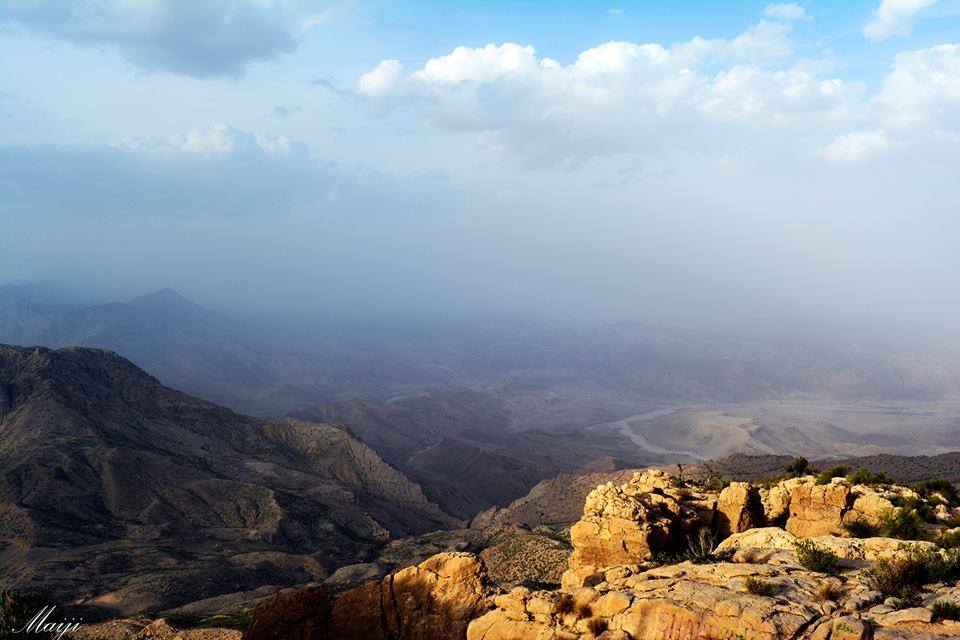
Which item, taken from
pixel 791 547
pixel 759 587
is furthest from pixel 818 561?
pixel 791 547

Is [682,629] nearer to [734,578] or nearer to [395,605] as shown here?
[734,578]

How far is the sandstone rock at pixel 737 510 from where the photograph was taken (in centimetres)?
2212

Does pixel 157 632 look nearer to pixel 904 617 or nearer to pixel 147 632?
pixel 147 632

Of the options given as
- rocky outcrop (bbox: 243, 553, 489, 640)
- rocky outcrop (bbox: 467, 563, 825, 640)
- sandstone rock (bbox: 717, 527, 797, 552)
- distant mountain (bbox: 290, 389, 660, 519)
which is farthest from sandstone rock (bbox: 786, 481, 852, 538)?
distant mountain (bbox: 290, 389, 660, 519)

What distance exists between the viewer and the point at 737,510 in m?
22.3

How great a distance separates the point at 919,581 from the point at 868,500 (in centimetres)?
1188

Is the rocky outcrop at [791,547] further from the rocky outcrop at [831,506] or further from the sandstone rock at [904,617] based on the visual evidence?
the sandstone rock at [904,617]

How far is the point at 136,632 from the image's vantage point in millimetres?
26188

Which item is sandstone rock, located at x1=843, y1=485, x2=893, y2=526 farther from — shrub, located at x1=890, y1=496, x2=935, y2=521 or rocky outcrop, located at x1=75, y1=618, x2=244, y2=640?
rocky outcrop, located at x1=75, y1=618, x2=244, y2=640

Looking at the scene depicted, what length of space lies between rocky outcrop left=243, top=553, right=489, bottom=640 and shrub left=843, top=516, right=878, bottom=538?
15278mm

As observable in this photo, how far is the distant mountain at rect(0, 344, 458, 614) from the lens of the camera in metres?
47.7

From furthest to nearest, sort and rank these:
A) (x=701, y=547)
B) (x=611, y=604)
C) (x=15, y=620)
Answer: (x=15, y=620) → (x=701, y=547) → (x=611, y=604)

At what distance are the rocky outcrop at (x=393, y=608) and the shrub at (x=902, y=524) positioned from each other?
1559 cm

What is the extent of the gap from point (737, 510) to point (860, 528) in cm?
445
